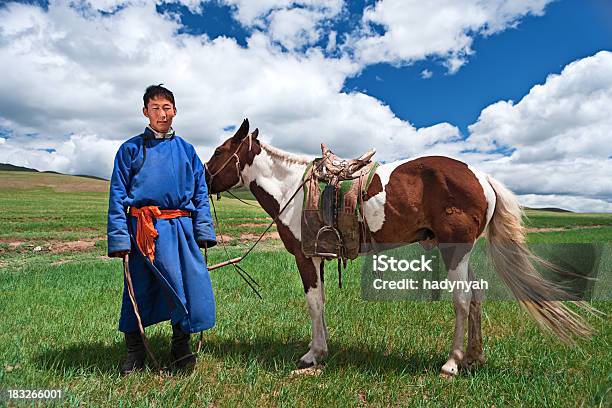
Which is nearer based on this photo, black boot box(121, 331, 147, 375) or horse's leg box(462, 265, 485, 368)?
black boot box(121, 331, 147, 375)

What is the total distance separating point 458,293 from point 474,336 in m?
0.51

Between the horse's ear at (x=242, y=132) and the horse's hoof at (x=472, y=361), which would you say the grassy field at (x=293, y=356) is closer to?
the horse's hoof at (x=472, y=361)

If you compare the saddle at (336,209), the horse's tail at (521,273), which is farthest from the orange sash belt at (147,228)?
the horse's tail at (521,273)

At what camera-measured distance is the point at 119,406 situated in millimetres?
2828

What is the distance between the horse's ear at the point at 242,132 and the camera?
4504 millimetres

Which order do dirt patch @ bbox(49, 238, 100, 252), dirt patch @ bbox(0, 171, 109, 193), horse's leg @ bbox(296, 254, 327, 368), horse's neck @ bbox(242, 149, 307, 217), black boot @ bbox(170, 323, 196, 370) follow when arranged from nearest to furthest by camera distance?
black boot @ bbox(170, 323, 196, 370), horse's leg @ bbox(296, 254, 327, 368), horse's neck @ bbox(242, 149, 307, 217), dirt patch @ bbox(49, 238, 100, 252), dirt patch @ bbox(0, 171, 109, 193)

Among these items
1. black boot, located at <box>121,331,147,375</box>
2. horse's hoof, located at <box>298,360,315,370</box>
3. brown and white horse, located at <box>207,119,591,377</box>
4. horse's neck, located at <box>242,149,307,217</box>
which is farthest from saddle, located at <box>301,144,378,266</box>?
black boot, located at <box>121,331,147,375</box>

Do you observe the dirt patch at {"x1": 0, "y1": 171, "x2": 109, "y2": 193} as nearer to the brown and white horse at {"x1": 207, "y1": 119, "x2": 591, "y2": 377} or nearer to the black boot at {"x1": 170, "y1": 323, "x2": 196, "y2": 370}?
the black boot at {"x1": 170, "y1": 323, "x2": 196, "y2": 370}

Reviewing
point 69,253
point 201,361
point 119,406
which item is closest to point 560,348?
point 201,361

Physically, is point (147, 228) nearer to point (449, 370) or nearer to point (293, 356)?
point (293, 356)

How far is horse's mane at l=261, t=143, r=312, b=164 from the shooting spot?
15.0 ft

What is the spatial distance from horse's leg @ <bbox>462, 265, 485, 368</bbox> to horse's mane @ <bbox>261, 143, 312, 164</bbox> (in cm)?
236

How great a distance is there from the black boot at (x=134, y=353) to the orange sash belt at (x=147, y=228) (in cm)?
90

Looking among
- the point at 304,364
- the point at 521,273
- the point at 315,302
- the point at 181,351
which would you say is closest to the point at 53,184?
the point at 181,351
